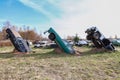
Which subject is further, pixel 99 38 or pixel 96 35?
pixel 99 38

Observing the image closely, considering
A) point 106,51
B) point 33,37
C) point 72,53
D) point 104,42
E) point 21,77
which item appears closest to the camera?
point 21,77

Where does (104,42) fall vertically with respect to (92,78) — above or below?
above

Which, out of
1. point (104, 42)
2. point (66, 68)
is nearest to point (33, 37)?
point (104, 42)

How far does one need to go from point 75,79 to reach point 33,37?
57.9 meters

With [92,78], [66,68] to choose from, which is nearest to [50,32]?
[66,68]

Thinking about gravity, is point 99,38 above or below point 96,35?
below

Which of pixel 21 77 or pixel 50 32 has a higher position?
pixel 50 32

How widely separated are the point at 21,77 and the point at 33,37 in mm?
57834

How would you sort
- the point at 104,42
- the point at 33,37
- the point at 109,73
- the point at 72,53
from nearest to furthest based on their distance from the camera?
the point at 109,73 → the point at 72,53 → the point at 104,42 → the point at 33,37

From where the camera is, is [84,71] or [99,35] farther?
[99,35]

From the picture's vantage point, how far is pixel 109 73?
10.0 metres

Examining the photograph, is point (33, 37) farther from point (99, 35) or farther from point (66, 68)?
point (66, 68)

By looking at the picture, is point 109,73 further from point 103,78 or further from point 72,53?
point 72,53

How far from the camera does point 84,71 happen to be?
10.2 metres
